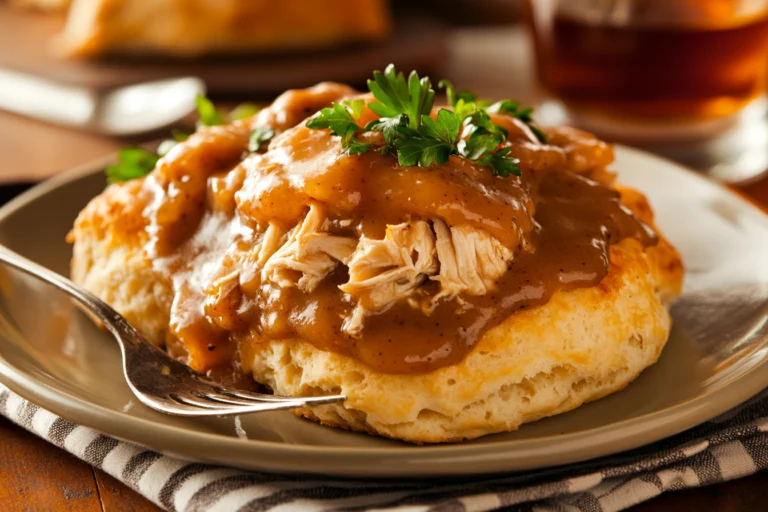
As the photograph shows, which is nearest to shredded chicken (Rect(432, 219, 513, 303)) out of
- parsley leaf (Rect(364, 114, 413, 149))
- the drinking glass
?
parsley leaf (Rect(364, 114, 413, 149))

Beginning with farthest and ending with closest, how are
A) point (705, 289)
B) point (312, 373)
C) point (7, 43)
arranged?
point (7, 43), point (705, 289), point (312, 373)

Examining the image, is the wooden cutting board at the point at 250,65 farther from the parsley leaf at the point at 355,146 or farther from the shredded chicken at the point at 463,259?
the shredded chicken at the point at 463,259

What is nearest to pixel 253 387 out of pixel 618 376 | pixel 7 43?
pixel 618 376

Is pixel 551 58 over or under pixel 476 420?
under

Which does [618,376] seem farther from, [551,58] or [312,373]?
[551,58]

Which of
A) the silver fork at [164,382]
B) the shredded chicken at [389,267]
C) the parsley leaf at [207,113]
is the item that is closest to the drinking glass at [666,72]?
the parsley leaf at [207,113]

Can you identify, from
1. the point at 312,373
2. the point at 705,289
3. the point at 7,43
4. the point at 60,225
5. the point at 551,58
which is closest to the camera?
the point at 312,373

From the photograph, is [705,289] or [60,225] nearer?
[705,289]

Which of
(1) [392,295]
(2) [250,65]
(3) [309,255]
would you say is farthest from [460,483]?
(2) [250,65]
